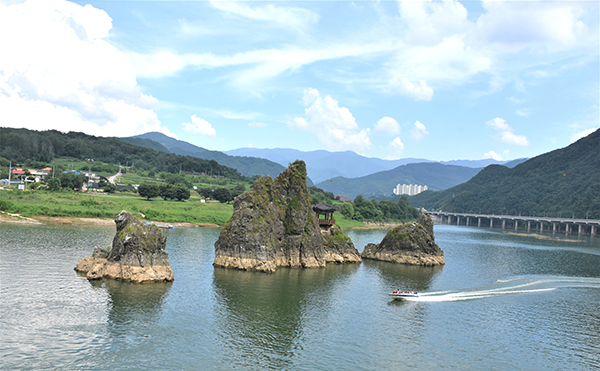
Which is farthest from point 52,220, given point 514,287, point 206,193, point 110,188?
point 514,287

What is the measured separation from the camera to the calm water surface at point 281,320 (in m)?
26.8

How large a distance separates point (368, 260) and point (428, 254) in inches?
427

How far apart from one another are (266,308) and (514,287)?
37928mm

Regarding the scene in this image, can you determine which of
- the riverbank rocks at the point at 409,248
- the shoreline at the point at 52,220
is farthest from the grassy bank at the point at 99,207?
the riverbank rocks at the point at 409,248

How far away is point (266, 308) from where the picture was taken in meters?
38.3

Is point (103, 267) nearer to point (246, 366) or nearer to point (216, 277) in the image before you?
point (216, 277)

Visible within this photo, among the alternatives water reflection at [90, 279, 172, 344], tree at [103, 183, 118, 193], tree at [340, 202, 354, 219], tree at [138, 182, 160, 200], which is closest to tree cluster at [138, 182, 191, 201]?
tree at [138, 182, 160, 200]

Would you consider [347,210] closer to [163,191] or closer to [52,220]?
[163,191]

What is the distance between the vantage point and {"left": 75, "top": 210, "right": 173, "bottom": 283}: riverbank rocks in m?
43.6

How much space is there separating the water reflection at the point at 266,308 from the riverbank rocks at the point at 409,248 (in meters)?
16.8

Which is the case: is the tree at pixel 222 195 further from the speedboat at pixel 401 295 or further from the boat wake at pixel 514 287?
the speedboat at pixel 401 295

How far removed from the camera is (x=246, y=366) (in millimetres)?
25797

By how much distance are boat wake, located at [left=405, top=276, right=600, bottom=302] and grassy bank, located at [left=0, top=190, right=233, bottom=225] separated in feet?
261

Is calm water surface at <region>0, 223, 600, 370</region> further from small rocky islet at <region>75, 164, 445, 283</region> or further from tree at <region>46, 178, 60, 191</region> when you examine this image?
tree at <region>46, 178, 60, 191</region>
